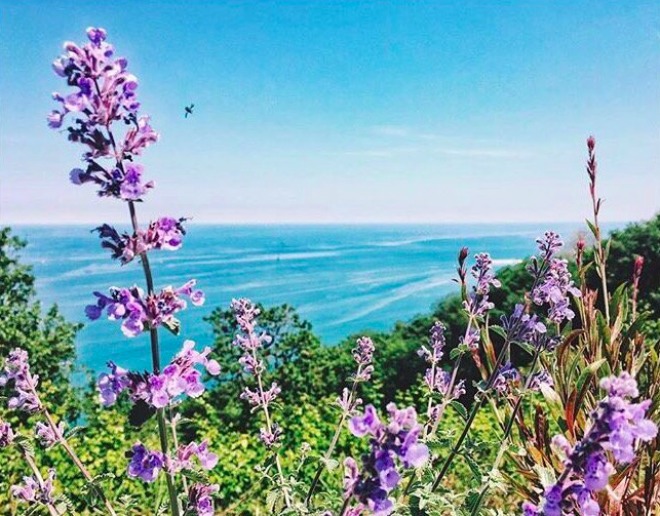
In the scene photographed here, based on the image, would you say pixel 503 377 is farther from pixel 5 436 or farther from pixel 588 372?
pixel 5 436

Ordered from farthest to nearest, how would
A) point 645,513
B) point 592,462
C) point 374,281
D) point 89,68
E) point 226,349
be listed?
point 374,281 < point 226,349 < point 645,513 < point 89,68 < point 592,462

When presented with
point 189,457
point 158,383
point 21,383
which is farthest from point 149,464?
point 21,383

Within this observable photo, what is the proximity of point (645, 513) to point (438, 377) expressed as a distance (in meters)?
0.99

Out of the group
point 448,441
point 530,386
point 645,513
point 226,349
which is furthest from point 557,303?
point 226,349

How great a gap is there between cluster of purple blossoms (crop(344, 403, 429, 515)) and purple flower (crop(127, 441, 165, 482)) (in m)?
0.62

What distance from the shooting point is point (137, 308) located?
1.50 m

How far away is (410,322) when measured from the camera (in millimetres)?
10891

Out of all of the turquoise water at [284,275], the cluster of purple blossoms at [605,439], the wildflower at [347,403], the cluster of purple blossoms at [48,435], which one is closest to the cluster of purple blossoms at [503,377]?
the wildflower at [347,403]

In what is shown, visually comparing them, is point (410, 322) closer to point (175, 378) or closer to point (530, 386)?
point (530, 386)

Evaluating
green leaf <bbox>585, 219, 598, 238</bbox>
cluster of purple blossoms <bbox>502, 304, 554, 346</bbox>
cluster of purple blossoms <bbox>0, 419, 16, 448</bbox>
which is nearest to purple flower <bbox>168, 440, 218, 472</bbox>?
cluster of purple blossoms <bbox>0, 419, 16, 448</bbox>

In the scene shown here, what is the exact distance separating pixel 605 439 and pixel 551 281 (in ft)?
3.00

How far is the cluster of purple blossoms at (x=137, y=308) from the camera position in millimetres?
1491

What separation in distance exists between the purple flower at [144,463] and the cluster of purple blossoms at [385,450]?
62cm

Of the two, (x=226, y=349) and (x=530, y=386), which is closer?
(x=530, y=386)
